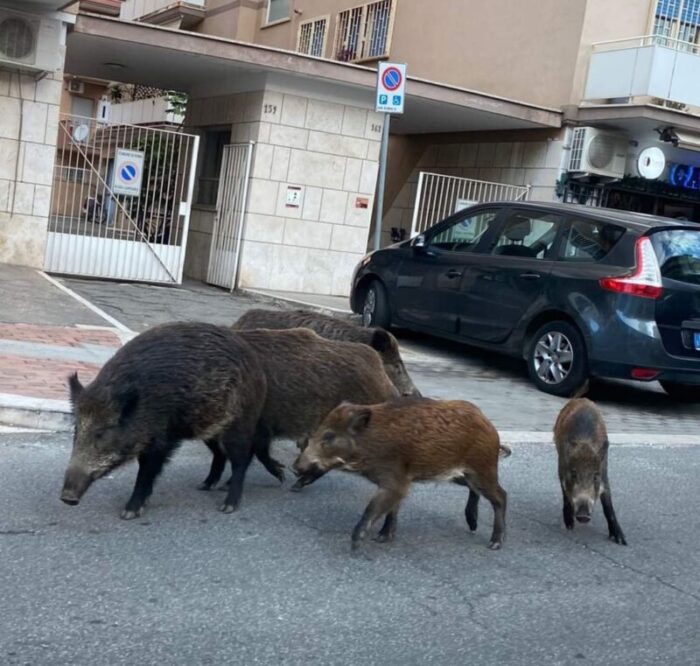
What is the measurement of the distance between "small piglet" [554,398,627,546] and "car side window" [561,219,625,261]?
4.13m

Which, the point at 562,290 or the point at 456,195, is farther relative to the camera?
the point at 456,195

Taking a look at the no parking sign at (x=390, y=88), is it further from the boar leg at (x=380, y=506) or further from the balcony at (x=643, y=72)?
the boar leg at (x=380, y=506)

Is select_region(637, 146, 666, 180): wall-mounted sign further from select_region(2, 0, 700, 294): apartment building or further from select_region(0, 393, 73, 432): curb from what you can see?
select_region(0, 393, 73, 432): curb

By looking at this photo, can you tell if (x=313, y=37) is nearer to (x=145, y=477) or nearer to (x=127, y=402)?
(x=145, y=477)

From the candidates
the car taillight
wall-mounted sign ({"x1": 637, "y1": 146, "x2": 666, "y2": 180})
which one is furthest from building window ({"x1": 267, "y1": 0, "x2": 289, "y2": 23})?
the car taillight

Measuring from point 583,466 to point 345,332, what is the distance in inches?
75.6

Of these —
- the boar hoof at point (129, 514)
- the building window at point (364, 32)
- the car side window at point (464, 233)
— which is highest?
the building window at point (364, 32)

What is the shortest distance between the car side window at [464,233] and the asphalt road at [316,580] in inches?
204

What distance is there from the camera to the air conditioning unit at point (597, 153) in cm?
1577

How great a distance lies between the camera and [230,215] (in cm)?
1549

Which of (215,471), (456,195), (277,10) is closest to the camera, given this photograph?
(215,471)

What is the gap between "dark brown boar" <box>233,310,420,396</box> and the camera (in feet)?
21.0

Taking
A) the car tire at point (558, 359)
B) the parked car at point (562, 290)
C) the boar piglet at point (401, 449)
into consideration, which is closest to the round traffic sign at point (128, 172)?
the parked car at point (562, 290)

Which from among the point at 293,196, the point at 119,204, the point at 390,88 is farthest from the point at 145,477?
the point at 293,196
